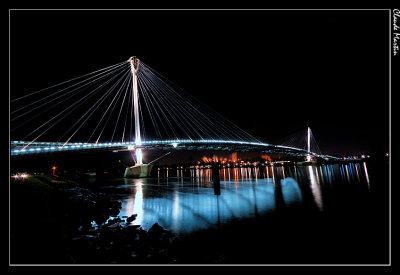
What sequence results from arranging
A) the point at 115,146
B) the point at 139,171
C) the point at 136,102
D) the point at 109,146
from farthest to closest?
the point at 139,171, the point at 136,102, the point at 115,146, the point at 109,146

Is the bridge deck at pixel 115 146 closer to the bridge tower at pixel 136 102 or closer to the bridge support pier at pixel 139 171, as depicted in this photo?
the bridge tower at pixel 136 102

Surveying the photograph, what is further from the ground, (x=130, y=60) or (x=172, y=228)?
(x=130, y=60)

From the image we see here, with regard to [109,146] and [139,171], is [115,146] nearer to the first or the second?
[109,146]

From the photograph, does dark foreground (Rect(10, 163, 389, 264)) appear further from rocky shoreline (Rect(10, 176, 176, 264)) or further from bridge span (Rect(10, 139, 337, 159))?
bridge span (Rect(10, 139, 337, 159))

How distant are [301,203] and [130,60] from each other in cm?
A: 3940

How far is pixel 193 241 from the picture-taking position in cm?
586

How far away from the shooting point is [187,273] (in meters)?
2.56

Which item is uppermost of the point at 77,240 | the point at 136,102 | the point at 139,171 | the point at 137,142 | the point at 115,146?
the point at 136,102

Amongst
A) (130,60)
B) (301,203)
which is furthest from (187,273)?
(130,60)

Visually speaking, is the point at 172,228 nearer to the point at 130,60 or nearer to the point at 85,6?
the point at 85,6

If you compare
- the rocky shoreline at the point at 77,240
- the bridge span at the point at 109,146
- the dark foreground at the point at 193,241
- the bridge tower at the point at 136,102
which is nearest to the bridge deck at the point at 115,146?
the bridge span at the point at 109,146

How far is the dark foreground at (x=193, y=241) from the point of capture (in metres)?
4.08

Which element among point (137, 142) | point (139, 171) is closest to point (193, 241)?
point (137, 142)

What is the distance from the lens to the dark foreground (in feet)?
13.4
